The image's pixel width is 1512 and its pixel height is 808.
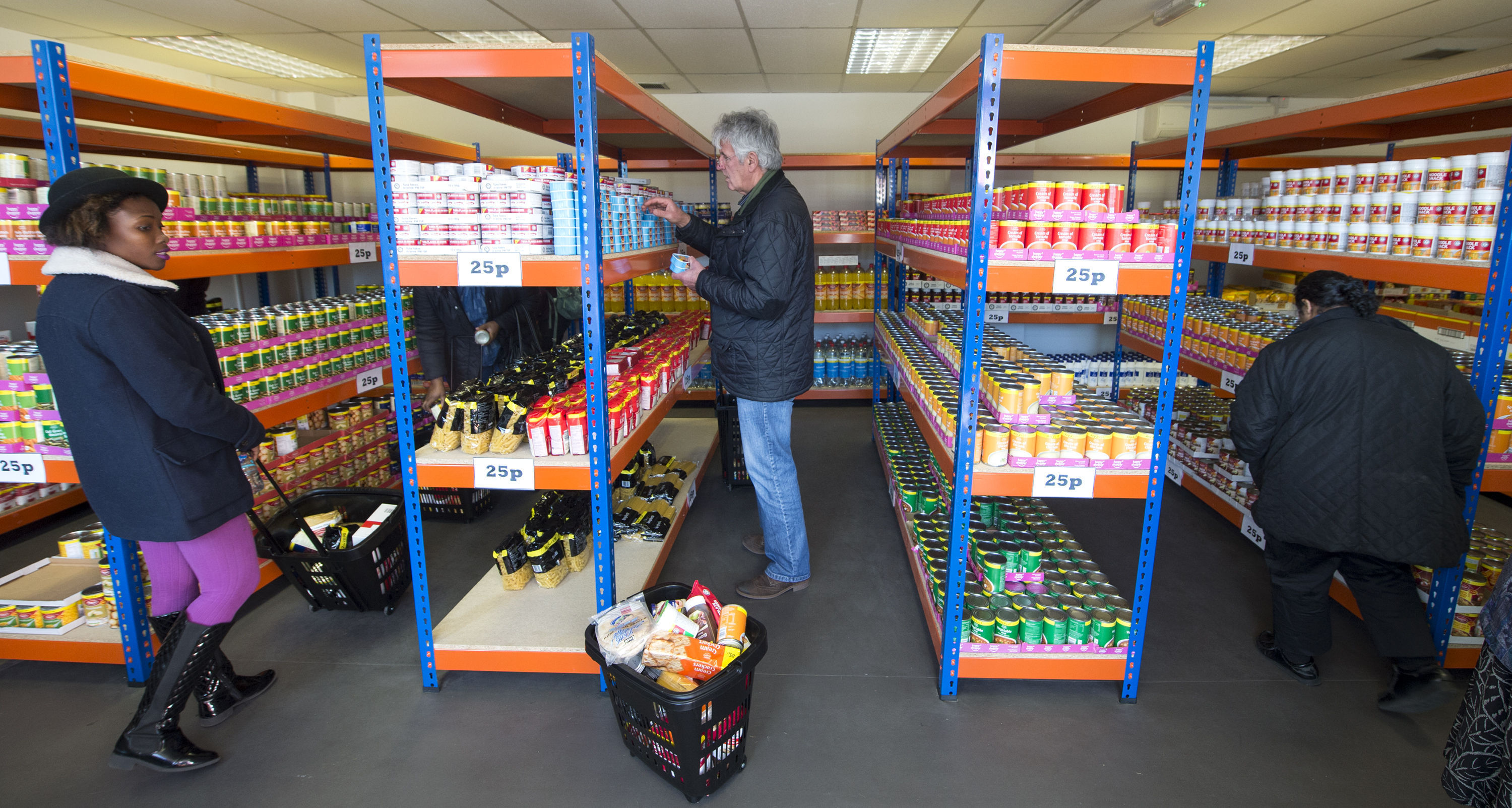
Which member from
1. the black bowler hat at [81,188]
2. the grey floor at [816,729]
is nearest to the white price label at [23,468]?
the grey floor at [816,729]

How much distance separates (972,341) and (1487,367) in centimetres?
197

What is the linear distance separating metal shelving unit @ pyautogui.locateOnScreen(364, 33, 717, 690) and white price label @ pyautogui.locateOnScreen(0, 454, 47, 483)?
1.38 m

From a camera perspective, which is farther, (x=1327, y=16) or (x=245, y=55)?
(x=245, y=55)

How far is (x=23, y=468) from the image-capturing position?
2670 mm

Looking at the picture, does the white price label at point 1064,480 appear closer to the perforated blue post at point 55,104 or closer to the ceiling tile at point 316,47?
the perforated blue post at point 55,104

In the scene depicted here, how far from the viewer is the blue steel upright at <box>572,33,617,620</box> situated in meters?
2.27

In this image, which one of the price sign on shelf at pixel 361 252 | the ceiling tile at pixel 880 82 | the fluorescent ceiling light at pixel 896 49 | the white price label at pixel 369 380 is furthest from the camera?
the ceiling tile at pixel 880 82

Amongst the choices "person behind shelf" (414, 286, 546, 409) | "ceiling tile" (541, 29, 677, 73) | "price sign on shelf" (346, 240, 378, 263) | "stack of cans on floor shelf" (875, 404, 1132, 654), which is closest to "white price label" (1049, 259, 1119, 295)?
"stack of cans on floor shelf" (875, 404, 1132, 654)

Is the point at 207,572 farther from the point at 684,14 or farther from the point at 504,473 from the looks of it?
the point at 684,14

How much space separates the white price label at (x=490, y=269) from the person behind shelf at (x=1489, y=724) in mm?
2607

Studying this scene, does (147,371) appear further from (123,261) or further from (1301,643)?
(1301,643)

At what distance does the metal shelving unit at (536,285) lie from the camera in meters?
2.28

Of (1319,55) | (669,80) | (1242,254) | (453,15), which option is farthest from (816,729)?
(1319,55)

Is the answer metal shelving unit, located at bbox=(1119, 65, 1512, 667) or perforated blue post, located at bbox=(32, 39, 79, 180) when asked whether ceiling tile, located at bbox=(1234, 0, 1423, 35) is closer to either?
metal shelving unit, located at bbox=(1119, 65, 1512, 667)
